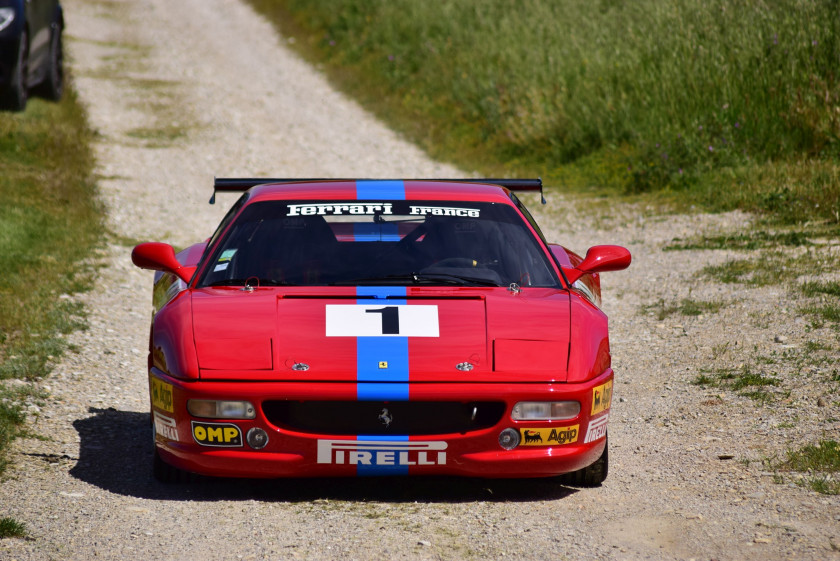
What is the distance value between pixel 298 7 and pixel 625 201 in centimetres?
1594

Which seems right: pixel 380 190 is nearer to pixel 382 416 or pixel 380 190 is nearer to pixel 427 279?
pixel 427 279

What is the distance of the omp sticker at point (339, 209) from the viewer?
541 centimetres

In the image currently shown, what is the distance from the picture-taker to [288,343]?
4.46m

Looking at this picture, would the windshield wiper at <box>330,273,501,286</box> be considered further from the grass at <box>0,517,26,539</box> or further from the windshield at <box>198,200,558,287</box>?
the grass at <box>0,517,26,539</box>

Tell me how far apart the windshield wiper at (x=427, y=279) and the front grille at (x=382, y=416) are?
0.77 metres

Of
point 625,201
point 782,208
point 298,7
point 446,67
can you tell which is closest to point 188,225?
point 625,201

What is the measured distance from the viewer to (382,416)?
434 centimetres

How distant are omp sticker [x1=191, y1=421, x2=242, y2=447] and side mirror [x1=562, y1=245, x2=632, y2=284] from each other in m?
1.87

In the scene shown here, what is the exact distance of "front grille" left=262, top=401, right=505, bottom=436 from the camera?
4.34 m

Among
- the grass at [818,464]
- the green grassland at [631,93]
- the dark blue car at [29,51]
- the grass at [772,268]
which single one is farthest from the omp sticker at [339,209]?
the dark blue car at [29,51]

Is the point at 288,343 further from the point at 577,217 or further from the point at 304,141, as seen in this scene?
the point at 304,141

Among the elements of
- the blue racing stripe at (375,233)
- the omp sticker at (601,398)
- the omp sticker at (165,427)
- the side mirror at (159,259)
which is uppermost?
the side mirror at (159,259)

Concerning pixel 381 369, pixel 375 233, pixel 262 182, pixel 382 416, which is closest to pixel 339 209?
pixel 375 233

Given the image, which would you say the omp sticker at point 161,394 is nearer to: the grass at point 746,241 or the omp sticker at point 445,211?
the omp sticker at point 445,211
